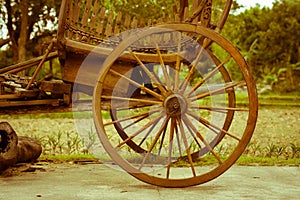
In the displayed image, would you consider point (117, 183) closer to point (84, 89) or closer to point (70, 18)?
point (84, 89)

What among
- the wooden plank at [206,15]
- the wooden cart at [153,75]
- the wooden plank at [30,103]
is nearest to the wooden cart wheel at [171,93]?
the wooden cart at [153,75]

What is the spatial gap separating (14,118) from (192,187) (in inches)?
312

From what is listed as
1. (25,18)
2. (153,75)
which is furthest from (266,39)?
(153,75)

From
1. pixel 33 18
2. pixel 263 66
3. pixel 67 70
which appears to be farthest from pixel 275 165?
pixel 263 66

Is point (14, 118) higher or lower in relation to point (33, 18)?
lower

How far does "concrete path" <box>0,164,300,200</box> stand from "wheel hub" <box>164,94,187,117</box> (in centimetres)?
53

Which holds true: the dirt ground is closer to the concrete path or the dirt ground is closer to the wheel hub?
the concrete path

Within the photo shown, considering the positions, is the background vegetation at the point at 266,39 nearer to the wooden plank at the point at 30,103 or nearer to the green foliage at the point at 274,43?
the green foliage at the point at 274,43

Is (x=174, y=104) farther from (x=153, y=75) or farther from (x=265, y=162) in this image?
(x=265, y=162)

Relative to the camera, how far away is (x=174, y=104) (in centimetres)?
376

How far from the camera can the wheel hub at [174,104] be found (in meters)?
3.76

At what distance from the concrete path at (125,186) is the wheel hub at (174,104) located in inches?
20.8

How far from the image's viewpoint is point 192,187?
3.87m

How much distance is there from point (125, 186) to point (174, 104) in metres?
0.70
